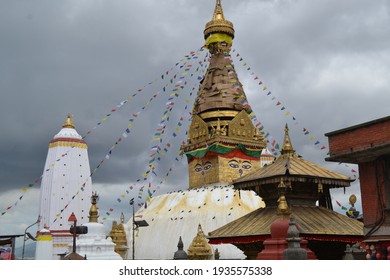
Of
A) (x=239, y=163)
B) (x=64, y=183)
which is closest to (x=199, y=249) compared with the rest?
(x=239, y=163)

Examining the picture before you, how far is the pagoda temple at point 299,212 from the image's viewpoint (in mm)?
13633

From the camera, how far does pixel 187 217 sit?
24.2 metres

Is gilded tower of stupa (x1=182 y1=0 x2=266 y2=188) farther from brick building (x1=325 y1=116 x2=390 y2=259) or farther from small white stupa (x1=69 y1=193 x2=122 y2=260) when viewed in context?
brick building (x1=325 y1=116 x2=390 y2=259)

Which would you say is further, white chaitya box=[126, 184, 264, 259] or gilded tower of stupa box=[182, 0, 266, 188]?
gilded tower of stupa box=[182, 0, 266, 188]

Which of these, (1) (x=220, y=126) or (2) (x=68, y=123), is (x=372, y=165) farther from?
(2) (x=68, y=123)

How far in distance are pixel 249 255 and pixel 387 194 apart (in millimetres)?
4746

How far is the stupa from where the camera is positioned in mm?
23828

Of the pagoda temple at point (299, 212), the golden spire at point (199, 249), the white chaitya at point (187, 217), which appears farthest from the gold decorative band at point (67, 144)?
the pagoda temple at point (299, 212)

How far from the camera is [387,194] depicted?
1209cm

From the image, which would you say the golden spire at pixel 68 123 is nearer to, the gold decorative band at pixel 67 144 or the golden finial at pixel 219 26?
the gold decorative band at pixel 67 144

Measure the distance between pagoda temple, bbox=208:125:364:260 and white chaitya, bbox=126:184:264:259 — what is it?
701 cm

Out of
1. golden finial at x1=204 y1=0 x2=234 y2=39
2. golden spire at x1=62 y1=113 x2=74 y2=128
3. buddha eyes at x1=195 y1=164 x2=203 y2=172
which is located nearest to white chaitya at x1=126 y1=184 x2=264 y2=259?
buddha eyes at x1=195 y1=164 x2=203 y2=172
